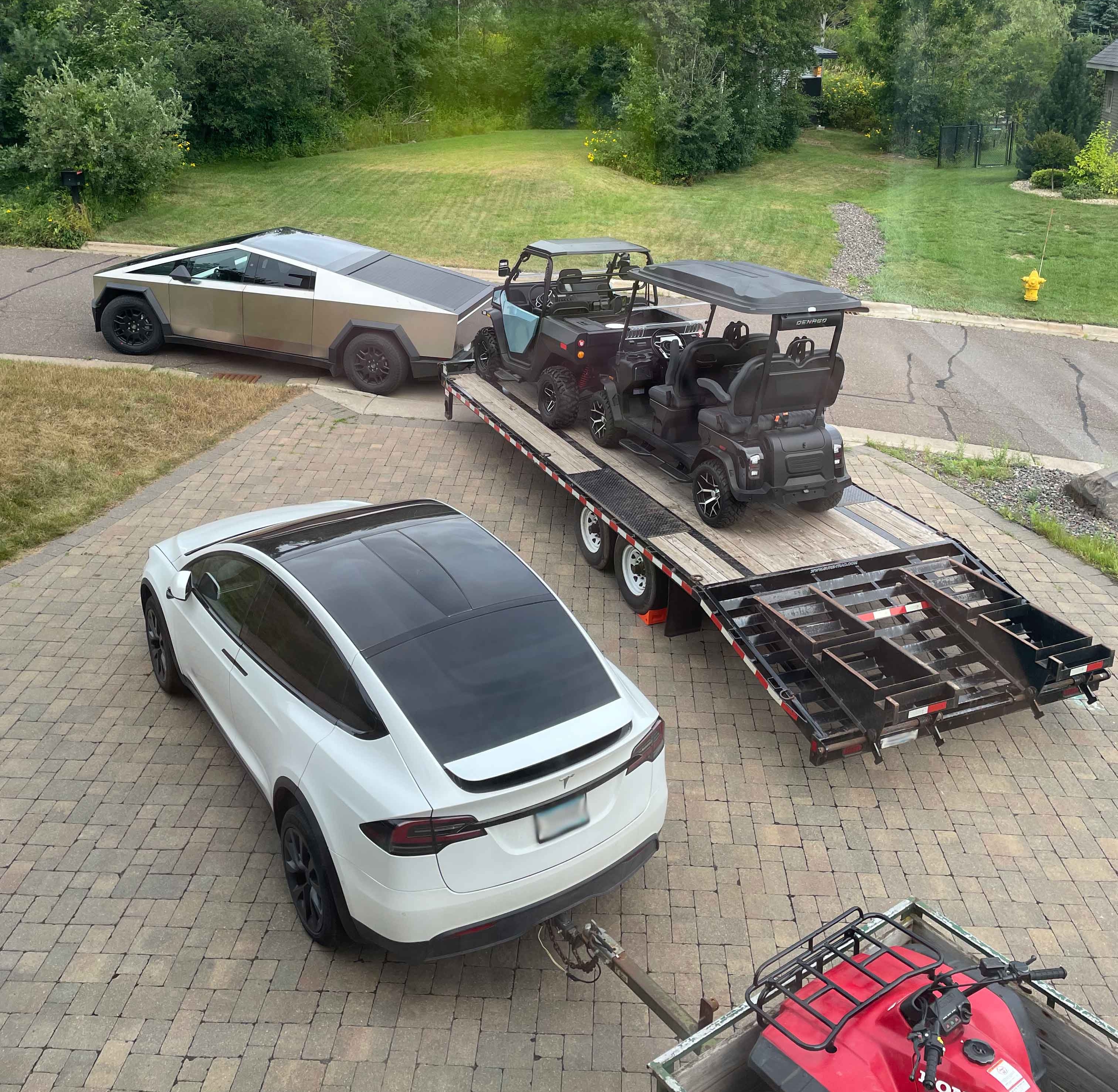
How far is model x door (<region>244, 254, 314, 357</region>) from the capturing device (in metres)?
11.4

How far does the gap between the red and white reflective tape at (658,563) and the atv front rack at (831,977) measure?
1.85m

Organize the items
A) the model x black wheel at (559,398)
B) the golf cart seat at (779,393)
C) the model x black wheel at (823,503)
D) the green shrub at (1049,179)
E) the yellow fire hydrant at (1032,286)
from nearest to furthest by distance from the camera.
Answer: the golf cart seat at (779,393) → the model x black wheel at (823,503) → the model x black wheel at (559,398) → the yellow fire hydrant at (1032,286) → the green shrub at (1049,179)

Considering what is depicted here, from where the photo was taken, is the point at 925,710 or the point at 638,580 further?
the point at 638,580

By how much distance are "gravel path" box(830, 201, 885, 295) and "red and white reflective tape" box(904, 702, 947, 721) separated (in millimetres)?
13807

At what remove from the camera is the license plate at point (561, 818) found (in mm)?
4035

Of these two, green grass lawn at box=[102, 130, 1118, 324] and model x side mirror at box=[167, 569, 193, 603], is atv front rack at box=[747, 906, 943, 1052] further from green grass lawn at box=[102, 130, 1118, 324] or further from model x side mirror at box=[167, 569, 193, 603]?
green grass lawn at box=[102, 130, 1118, 324]

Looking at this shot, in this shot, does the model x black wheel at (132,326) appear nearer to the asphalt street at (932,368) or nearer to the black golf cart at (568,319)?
the asphalt street at (932,368)

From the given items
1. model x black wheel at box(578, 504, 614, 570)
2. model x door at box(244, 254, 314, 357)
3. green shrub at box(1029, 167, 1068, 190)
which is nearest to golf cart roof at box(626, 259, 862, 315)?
model x black wheel at box(578, 504, 614, 570)

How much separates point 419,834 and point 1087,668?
4.18 meters

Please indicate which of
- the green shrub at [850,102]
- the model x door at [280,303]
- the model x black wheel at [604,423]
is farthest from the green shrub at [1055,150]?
the model x black wheel at [604,423]

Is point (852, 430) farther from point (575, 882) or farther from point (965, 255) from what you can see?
point (965, 255)

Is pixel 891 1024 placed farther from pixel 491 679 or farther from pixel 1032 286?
pixel 1032 286

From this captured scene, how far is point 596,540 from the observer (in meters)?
7.84

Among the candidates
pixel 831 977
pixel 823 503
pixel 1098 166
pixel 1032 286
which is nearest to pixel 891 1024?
pixel 831 977
